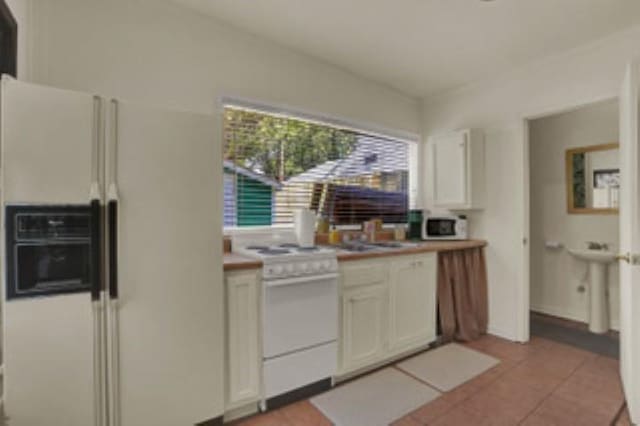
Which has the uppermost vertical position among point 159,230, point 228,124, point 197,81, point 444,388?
point 197,81

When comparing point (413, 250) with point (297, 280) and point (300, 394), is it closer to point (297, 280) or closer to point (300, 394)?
point (297, 280)

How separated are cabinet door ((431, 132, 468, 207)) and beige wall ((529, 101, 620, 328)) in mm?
1403

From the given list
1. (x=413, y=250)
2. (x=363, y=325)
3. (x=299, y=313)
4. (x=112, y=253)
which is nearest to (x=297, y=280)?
(x=299, y=313)

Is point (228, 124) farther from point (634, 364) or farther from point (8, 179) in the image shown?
point (634, 364)

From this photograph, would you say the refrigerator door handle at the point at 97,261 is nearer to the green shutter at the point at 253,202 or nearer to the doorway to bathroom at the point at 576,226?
the green shutter at the point at 253,202

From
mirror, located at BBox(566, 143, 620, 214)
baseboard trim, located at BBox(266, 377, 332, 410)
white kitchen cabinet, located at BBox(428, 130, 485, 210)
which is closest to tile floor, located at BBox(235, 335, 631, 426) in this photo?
baseboard trim, located at BBox(266, 377, 332, 410)

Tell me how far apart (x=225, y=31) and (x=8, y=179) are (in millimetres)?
1713

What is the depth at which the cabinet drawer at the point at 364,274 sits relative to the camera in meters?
2.28

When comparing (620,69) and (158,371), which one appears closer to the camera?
(158,371)

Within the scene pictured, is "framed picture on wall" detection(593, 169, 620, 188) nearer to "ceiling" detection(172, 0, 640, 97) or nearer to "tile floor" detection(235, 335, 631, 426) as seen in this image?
"ceiling" detection(172, 0, 640, 97)

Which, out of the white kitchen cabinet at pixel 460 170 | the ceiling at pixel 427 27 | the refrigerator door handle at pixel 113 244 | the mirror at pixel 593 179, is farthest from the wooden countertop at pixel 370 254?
the ceiling at pixel 427 27

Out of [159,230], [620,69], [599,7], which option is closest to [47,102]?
[159,230]

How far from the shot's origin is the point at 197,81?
2246mm

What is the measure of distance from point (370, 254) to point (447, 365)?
3.73 feet
